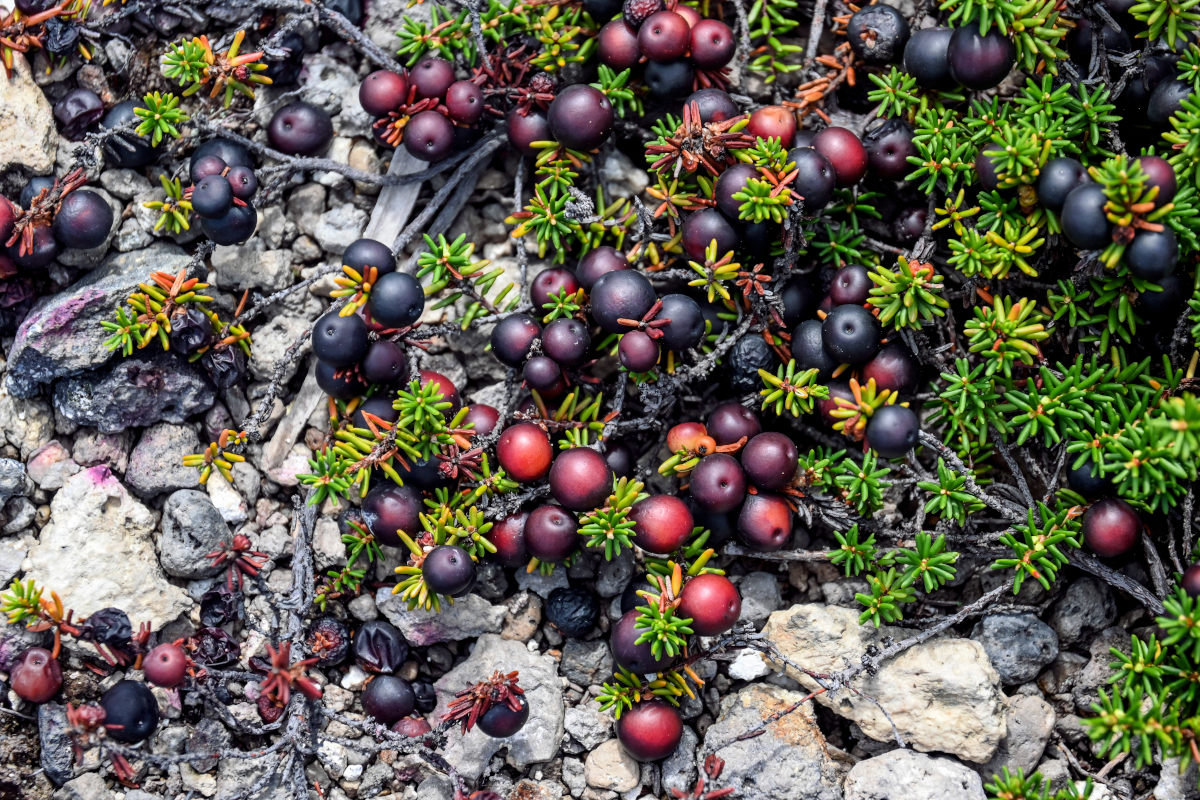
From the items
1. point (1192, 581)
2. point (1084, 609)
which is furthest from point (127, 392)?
point (1192, 581)

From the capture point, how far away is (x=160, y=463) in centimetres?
571

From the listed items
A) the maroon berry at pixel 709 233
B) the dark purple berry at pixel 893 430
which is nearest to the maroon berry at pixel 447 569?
the maroon berry at pixel 709 233

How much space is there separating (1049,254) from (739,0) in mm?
2351

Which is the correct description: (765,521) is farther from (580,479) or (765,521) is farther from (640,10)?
(640,10)

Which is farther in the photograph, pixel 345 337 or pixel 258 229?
pixel 258 229

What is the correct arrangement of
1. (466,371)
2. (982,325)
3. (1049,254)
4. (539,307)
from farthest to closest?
1. (466,371)
2. (539,307)
3. (1049,254)
4. (982,325)

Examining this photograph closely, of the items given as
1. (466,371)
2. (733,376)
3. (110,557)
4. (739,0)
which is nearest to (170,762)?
(110,557)

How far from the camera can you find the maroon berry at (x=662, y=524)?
509cm

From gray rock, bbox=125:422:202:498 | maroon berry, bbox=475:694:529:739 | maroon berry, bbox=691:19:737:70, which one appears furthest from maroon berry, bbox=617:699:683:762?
maroon berry, bbox=691:19:737:70

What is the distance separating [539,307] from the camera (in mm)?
5609

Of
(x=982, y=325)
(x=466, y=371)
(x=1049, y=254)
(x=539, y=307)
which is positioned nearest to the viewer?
(x=982, y=325)

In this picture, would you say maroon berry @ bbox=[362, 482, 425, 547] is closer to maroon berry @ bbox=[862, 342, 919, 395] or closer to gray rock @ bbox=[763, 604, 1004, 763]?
gray rock @ bbox=[763, 604, 1004, 763]

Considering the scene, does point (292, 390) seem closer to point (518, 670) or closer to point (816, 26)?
point (518, 670)

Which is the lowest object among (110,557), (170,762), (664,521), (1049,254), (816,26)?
(170,762)
